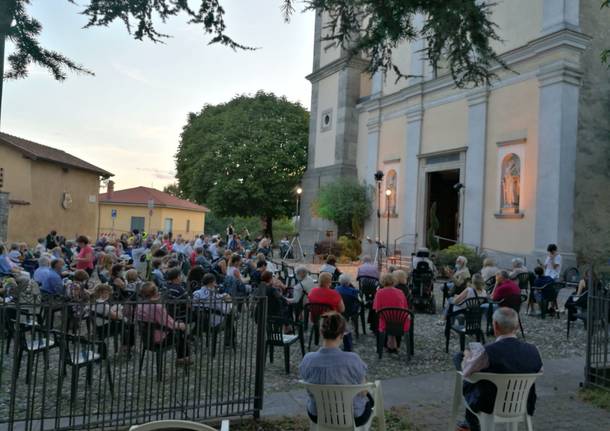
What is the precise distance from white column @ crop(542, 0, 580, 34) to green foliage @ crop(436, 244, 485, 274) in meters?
7.54

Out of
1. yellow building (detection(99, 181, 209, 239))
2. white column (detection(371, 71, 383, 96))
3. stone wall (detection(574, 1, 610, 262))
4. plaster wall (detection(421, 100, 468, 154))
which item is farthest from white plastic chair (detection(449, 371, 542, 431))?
yellow building (detection(99, 181, 209, 239))

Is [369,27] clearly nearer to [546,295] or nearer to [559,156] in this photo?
[546,295]

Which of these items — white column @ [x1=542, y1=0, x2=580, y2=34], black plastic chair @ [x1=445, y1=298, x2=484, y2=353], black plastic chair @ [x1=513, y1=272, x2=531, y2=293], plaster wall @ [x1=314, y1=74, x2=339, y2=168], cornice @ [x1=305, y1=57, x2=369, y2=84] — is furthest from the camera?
plaster wall @ [x1=314, y1=74, x2=339, y2=168]

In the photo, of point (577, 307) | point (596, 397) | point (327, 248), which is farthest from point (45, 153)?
point (596, 397)

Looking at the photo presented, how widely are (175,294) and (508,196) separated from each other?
14385 millimetres

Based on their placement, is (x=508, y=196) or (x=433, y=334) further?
(x=508, y=196)

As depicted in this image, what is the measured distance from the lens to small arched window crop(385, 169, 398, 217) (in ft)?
79.0

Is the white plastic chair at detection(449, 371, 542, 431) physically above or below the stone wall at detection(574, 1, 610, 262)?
below

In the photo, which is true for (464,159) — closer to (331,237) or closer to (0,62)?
(331,237)

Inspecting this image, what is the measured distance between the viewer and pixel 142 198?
4759cm

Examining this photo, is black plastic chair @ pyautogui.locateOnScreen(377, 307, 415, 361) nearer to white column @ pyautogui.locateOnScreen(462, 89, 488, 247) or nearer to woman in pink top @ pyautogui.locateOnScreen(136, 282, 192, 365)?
woman in pink top @ pyautogui.locateOnScreen(136, 282, 192, 365)

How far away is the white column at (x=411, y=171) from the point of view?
22.6 meters

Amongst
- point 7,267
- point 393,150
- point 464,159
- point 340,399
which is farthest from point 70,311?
point 393,150

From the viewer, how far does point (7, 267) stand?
10.5 metres
